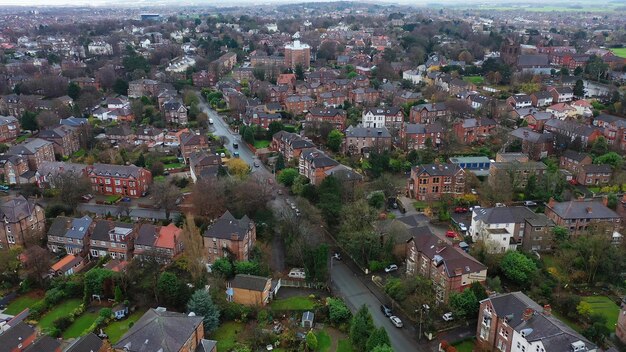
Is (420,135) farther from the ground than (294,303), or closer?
farther from the ground

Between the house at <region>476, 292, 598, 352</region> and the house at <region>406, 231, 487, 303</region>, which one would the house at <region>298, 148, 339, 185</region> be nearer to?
the house at <region>406, 231, 487, 303</region>

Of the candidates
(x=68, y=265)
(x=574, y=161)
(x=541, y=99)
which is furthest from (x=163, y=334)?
(x=541, y=99)

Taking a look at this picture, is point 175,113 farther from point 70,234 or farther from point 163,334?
point 163,334

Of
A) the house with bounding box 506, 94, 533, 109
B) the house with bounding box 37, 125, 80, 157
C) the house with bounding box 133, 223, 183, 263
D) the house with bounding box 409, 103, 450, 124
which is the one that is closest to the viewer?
the house with bounding box 133, 223, 183, 263

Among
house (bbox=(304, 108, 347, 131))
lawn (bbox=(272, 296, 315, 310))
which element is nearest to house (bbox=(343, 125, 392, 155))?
house (bbox=(304, 108, 347, 131))

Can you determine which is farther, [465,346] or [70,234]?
[70,234]

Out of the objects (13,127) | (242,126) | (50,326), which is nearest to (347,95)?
(242,126)

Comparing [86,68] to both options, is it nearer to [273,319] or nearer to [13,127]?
[13,127]
